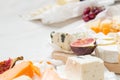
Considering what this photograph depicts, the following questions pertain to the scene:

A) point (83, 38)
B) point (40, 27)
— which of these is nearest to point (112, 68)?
point (83, 38)

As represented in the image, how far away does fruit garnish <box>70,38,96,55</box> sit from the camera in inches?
40.5

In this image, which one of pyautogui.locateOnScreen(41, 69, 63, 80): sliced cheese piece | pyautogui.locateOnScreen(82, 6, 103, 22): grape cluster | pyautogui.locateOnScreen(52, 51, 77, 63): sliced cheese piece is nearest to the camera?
pyautogui.locateOnScreen(41, 69, 63, 80): sliced cheese piece

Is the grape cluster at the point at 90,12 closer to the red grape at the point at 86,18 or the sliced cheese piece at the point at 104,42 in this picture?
the red grape at the point at 86,18

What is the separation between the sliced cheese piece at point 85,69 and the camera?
850mm

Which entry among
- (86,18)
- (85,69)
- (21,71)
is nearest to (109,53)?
(85,69)

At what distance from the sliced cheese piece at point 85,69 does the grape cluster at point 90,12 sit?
71 centimetres

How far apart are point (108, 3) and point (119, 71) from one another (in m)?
0.75

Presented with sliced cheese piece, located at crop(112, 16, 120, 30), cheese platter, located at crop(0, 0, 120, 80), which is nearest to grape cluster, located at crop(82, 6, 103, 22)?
cheese platter, located at crop(0, 0, 120, 80)

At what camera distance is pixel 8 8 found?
1937 mm

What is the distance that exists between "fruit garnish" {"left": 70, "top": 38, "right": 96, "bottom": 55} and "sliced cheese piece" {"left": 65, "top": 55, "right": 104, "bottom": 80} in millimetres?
137

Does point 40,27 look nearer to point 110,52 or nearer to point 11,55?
point 11,55

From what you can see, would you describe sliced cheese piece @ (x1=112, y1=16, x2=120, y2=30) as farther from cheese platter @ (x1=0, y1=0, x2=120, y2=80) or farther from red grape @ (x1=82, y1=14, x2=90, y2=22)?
red grape @ (x1=82, y1=14, x2=90, y2=22)

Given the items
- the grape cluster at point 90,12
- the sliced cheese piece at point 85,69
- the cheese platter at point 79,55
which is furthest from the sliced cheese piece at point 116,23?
the sliced cheese piece at point 85,69

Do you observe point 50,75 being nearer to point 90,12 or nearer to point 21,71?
point 21,71
